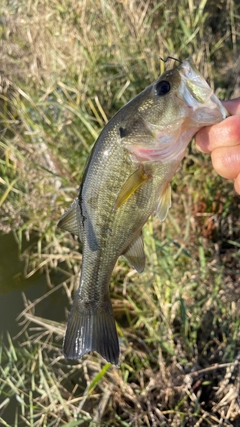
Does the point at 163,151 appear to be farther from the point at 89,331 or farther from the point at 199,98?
the point at 89,331

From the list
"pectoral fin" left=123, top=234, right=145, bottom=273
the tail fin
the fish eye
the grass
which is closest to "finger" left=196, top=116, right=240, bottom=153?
the fish eye

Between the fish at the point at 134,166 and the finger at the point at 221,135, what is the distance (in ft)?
0.17

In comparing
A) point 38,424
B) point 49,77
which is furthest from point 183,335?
point 49,77

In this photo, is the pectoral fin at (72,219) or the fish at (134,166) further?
the pectoral fin at (72,219)

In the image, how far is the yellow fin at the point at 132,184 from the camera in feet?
4.34

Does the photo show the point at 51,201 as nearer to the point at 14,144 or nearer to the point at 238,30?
the point at 14,144

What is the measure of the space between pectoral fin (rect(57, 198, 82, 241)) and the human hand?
1.67ft

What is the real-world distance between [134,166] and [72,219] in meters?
0.33

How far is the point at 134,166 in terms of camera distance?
135 cm

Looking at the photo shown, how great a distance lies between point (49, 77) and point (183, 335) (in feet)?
7.59

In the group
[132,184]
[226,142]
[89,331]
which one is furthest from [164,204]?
[89,331]

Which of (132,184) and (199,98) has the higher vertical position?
(199,98)

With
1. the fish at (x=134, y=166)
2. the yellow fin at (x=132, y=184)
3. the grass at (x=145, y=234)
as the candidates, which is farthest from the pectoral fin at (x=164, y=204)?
the grass at (x=145, y=234)

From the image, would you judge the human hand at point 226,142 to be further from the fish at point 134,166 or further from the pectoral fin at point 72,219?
the pectoral fin at point 72,219
